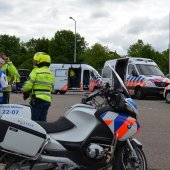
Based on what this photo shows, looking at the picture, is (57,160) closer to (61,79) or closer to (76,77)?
(61,79)

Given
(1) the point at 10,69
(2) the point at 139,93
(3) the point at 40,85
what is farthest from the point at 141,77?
(3) the point at 40,85

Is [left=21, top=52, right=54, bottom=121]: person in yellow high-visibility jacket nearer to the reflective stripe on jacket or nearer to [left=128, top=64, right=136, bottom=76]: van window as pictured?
the reflective stripe on jacket

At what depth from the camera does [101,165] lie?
5316mm

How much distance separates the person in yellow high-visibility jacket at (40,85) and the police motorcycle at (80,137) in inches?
77.5

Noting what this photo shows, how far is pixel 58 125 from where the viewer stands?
Result: 530 cm

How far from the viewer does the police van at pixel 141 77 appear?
74.9ft

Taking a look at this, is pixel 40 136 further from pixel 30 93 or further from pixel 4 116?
pixel 30 93

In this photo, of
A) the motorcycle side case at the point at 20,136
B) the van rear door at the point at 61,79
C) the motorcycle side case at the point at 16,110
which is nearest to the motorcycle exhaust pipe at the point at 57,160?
the motorcycle side case at the point at 20,136

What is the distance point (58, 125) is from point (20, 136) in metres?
0.56

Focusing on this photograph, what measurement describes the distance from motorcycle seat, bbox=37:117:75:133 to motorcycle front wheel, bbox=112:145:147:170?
0.71 metres

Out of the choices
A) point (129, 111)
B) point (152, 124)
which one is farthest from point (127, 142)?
point (152, 124)

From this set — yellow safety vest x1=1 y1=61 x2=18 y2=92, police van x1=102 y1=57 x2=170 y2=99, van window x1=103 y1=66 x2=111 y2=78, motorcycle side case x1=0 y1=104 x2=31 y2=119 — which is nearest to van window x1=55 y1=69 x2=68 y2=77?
van window x1=103 y1=66 x2=111 y2=78

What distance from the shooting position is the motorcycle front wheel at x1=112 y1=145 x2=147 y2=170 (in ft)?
17.8

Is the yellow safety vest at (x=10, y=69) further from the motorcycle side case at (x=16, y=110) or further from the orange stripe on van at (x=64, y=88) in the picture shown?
the orange stripe on van at (x=64, y=88)
